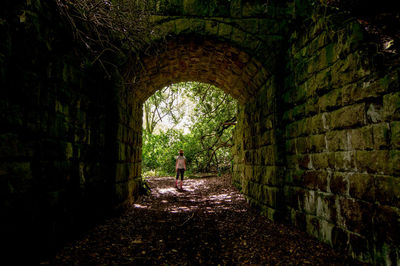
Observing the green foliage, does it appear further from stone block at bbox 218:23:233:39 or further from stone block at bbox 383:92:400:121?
stone block at bbox 383:92:400:121

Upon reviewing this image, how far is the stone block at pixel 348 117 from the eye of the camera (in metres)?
2.48

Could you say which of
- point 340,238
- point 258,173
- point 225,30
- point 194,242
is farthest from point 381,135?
point 225,30

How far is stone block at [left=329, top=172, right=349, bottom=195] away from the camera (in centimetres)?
269

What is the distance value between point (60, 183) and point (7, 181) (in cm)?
78

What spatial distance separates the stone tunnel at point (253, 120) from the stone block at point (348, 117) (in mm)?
18

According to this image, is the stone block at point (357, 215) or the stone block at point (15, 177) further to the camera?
the stone block at point (357, 215)

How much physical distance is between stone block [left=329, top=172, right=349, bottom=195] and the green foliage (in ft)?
23.0

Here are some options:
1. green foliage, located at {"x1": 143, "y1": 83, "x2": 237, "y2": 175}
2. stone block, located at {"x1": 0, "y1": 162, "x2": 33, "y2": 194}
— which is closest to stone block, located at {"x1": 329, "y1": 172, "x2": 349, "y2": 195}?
stone block, located at {"x1": 0, "y1": 162, "x2": 33, "y2": 194}

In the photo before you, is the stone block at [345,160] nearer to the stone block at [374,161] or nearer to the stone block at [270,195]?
the stone block at [374,161]

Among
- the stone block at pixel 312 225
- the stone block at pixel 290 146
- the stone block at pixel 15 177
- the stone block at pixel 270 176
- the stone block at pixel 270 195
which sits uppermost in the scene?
the stone block at pixel 290 146

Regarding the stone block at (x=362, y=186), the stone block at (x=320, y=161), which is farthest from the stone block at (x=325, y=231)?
the stone block at (x=320, y=161)

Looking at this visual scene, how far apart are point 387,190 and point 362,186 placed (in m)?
0.29

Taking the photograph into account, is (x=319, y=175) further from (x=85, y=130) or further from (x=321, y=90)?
(x=85, y=130)

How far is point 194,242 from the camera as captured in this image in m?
3.31
